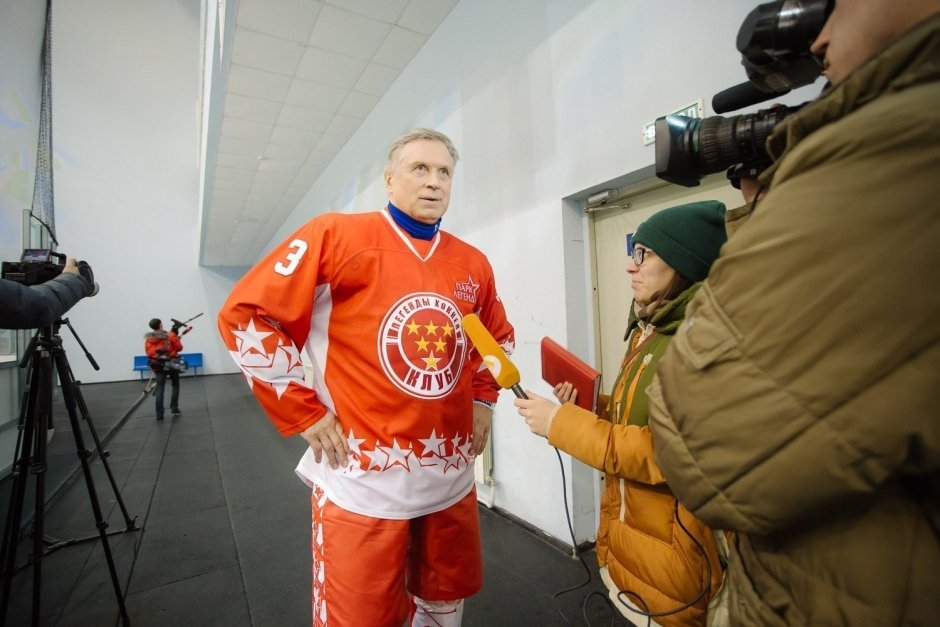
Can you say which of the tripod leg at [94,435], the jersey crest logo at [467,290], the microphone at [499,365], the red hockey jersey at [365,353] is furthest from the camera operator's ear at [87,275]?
the microphone at [499,365]

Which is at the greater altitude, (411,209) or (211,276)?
(211,276)

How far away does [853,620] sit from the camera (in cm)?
39

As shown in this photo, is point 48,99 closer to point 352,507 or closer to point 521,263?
point 521,263

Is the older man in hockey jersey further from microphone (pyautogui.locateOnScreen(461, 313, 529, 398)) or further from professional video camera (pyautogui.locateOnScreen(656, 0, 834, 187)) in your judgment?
professional video camera (pyautogui.locateOnScreen(656, 0, 834, 187))

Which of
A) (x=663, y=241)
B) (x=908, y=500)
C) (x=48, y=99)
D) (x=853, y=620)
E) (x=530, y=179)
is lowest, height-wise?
(x=853, y=620)

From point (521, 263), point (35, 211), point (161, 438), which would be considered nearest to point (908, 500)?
point (521, 263)

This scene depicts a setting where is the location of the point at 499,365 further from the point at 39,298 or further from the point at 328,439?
the point at 39,298

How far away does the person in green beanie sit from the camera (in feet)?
2.74

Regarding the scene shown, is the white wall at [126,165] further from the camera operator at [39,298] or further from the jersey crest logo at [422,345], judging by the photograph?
the jersey crest logo at [422,345]

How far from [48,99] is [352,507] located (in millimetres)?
5839

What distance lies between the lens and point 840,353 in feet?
1.12

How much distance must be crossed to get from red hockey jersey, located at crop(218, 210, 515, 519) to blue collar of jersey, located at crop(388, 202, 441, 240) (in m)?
0.02

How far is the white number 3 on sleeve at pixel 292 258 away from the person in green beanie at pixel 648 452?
62 cm

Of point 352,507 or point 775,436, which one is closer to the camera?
point 775,436
